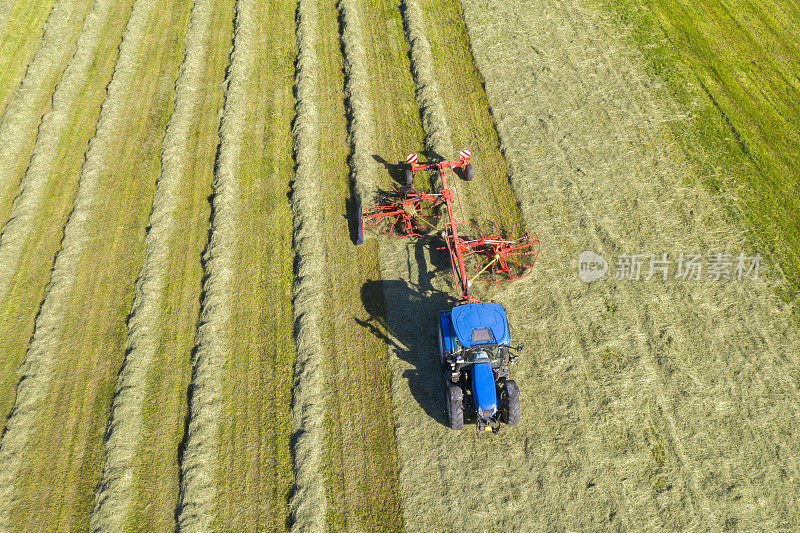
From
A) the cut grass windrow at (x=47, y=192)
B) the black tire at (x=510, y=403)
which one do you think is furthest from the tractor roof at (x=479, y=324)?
the cut grass windrow at (x=47, y=192)

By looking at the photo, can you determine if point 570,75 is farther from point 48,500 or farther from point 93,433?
point 48,500

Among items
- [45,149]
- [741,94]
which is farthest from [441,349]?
[45,149]

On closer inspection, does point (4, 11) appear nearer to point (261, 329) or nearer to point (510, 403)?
point (261, 329)

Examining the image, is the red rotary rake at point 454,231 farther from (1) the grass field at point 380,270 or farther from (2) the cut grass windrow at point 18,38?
(2) the cut grass windrow at point 18,38

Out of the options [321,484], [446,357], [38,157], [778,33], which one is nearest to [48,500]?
[321,484]

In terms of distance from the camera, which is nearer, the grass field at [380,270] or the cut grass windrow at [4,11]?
the grass field at [380,270]

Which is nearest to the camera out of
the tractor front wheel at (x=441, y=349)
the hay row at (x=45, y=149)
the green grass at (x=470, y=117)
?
the tractor front wheel at (x=441, y=349)
